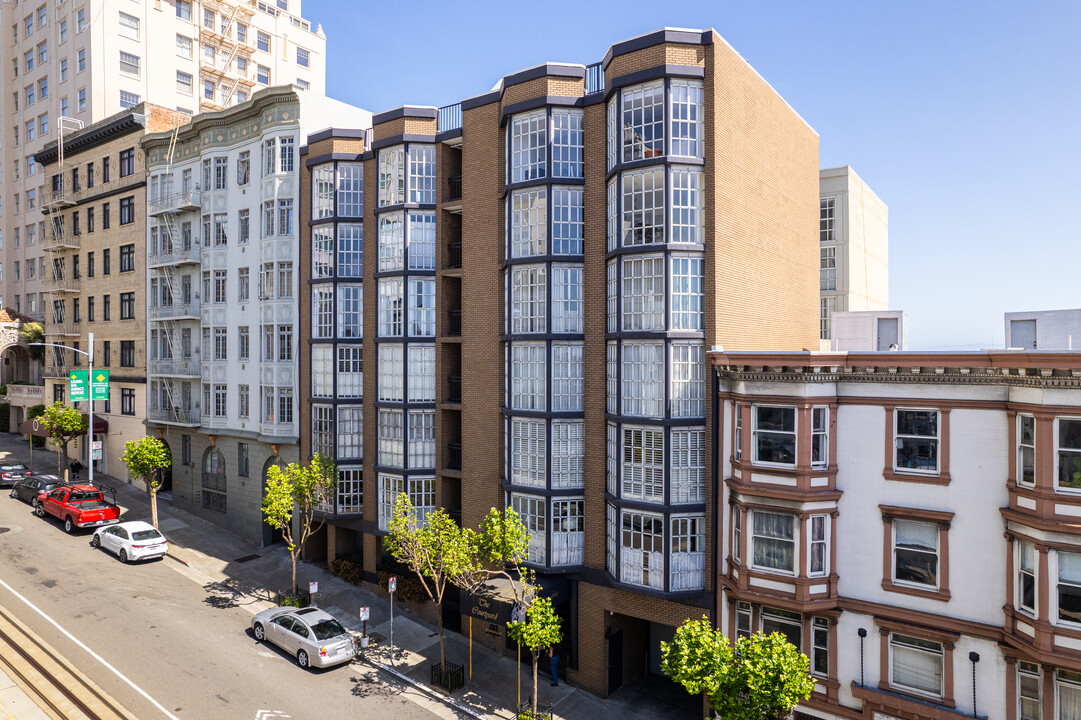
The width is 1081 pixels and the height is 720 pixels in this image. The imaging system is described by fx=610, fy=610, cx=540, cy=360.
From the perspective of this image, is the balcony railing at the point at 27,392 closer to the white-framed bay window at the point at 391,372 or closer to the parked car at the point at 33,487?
the parked car at the point at 33,487

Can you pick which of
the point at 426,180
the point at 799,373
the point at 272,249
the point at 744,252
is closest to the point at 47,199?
the point at 272,249

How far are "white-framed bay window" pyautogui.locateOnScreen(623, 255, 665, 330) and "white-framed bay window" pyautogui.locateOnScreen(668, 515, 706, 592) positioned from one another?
7023 millimetres

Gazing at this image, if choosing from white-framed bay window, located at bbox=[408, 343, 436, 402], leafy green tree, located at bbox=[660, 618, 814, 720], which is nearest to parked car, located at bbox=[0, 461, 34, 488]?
white-framed bay window, located at bbox=[408, 343, 436, 402]

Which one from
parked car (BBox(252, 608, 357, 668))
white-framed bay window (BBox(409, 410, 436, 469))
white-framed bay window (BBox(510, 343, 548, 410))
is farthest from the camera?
white-framed bay window (BBox(409, 410, 436, 469))

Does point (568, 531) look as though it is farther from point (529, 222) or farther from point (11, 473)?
point (11, 473)

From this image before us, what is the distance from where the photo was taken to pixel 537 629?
65.5 feet

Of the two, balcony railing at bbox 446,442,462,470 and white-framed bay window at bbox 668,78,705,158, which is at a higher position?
white-framed bay window at bbox 668,78,705,158

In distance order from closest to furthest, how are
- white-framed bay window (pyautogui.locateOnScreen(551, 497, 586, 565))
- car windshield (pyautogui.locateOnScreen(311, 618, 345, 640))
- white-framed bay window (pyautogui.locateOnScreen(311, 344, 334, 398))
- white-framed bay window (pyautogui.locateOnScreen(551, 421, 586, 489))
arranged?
1. car windshield (pyautogui.locateOnScreen(311, 618, 345, 640))
2. white-framed bay window (pyautogui.locateOnScreen(551, 497, 586, 565))
3. white-framed bay window (pyautogui.locateOnScreen(551, 421, 586, 489))
4. white-framed bay window (pyautogui.locateOnScreen(311, 344, 334, 398))

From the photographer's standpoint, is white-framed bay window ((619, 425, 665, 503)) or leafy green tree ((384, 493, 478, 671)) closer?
white-framed bay window ((619, 425, 665, 503))

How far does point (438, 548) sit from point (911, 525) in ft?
51.6

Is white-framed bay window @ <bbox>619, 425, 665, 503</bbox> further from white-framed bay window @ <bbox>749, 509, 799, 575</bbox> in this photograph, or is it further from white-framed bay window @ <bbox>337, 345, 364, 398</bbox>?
white-framed bay window @ <bbox>337, 345, 364, 398</bbox>

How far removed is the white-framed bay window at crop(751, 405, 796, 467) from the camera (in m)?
19.4

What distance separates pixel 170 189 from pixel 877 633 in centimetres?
4649

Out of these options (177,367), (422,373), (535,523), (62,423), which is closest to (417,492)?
(422,373)
